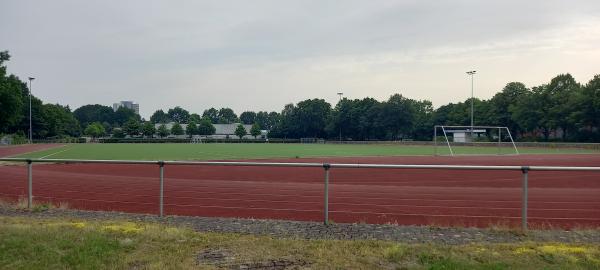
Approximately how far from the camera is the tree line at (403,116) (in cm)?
6506

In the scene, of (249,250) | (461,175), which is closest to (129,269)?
(249,250)

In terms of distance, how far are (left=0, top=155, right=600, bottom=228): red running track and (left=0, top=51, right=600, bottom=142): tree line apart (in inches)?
1939

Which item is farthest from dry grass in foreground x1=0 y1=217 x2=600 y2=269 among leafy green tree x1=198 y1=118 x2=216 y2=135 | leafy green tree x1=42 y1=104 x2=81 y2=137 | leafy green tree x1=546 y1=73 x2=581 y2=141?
leafy green tree x1=198 y1=118 x2=216 y2=135

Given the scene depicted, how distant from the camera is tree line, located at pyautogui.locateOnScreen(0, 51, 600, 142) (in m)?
65.1

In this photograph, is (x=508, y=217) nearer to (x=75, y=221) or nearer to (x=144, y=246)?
(x=144, y=246)

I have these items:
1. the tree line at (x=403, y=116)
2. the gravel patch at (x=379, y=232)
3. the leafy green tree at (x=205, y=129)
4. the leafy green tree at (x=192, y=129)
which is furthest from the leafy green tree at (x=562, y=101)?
the leafy green tree at (x=192, y=129)

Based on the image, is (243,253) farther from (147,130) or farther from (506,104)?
(147,130)

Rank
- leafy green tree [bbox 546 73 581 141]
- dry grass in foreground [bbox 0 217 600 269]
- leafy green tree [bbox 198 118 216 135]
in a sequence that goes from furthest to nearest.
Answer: leafy green tree [bbox 198 118 216 135]
leafy green tree [bbox 546 73 581 141]
dry grass in foreground [bbox 0 217 600 269]

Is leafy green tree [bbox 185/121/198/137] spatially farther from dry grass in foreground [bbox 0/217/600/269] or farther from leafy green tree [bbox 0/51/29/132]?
dry grass in foreground [bbox 0/217/600/269]

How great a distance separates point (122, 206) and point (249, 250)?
728 centimetres

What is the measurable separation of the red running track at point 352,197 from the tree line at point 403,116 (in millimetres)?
49252

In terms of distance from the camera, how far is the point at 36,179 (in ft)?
61.1

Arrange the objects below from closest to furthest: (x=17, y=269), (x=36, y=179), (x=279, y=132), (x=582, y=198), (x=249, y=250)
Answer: (x=17, y=269) → (x=249, y=250) → (x=582, y=198) → (x=36, y=179) → (x=279, y=132)

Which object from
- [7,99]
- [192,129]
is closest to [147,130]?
[192,129]
